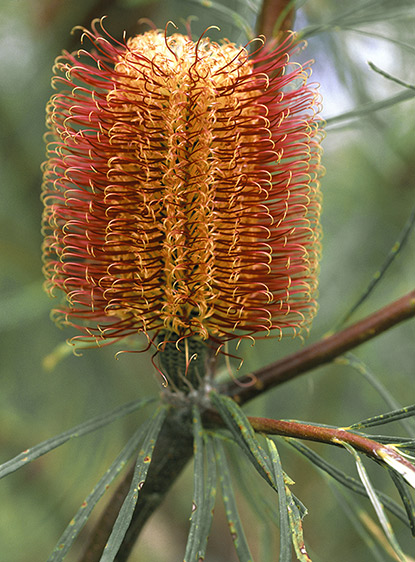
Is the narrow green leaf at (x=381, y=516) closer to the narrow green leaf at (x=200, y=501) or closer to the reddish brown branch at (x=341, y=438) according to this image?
the reddish brown branch at (x=341, y=438)

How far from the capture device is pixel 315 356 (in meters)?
0.62

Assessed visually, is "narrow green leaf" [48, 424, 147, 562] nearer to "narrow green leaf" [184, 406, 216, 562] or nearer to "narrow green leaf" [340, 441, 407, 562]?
"narrow green leaf" [184, 406, 216, 562]

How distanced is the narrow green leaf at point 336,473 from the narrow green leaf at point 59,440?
0.57 feet

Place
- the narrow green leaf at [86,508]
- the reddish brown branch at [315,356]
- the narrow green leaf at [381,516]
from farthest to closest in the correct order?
1. the reddish brown branch at [315,356]
2. the narrow green leaf at [86,508]
3. the narrow green leaf at [381,516]

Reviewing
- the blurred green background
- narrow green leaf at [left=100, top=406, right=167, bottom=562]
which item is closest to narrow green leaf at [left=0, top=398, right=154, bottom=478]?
narrow green leaf at [left=100, top=406, right=167, bottom=562]

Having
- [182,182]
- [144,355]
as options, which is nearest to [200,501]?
[182,182]

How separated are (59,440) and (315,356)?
281mm

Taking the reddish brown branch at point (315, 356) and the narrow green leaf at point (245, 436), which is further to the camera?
the reddish brown branch at point (315, 356)

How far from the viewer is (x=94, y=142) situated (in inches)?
20.5

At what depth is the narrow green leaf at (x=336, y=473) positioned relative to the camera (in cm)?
49

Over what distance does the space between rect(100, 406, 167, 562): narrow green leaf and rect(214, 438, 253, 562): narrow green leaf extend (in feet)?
0.22

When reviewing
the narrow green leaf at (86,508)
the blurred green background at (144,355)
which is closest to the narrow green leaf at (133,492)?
the narrow green leaf at (86,508)

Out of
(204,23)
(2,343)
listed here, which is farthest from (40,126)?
(2,343)

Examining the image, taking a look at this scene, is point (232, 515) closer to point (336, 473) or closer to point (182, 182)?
point (336, 473)
